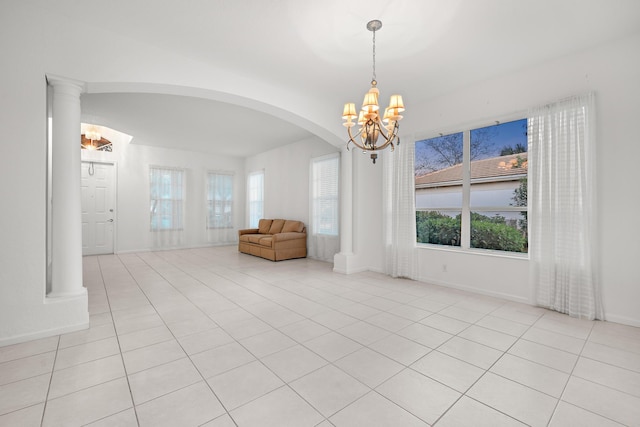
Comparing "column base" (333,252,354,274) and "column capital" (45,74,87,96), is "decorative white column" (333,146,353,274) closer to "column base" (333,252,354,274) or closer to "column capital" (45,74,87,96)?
"column base" (333,252,354,274)

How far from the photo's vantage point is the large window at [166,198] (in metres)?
7.98

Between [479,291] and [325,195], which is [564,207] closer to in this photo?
[479,291]

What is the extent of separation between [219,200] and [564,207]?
8.52 m

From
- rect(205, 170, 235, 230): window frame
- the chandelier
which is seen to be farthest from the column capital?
rect(205, 170, 235, 230): window frame

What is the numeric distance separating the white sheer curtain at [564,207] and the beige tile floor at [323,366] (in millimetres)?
323

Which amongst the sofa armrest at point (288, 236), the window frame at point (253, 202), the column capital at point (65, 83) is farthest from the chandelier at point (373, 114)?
the window frame at point (253, 202)

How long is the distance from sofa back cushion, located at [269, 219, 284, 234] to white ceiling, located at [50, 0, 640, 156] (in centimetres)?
386

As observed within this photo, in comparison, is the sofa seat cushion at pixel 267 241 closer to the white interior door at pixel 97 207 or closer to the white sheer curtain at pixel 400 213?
the white sheer curtain at pixel 400 213

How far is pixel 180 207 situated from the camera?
8.41 meters

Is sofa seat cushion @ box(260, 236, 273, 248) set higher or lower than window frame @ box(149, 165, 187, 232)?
lower

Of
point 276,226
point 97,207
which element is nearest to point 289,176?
point 276,226

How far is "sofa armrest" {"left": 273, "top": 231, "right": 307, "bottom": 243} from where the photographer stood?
6.39m

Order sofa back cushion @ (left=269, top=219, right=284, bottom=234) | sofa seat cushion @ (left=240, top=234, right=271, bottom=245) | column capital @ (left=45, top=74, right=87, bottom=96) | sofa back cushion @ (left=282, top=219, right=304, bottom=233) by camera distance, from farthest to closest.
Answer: sofa back cushion @ (left=269, top=219, right=284, bottom=234), sofa back cushion @ (left=282, top=219, right=304, bottom=233), sofa seat cushion @ (left=240, top=234, right=271, bottom=245), column capital @ (left=45, top=74, right=87, bottom=96)

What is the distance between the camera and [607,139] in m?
3.07
